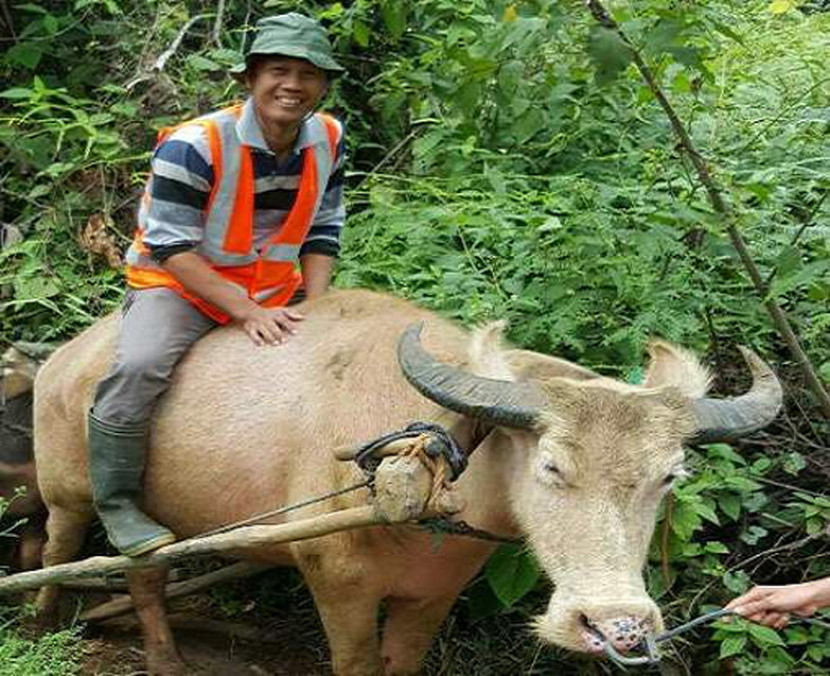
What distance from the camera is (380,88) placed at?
22.6 ft

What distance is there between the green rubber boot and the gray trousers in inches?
2.1

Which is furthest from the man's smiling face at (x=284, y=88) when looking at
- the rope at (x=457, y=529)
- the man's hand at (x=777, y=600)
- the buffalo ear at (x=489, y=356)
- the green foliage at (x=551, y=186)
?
the man's hand at (x=777, y=600)

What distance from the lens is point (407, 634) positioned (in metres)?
4.78

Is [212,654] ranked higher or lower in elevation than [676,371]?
lower

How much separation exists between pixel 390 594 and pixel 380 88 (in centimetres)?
327

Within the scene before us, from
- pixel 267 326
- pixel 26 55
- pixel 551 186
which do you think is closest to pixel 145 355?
pixel 267 326

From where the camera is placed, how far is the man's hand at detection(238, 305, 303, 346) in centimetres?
470

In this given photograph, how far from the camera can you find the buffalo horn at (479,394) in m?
3.67

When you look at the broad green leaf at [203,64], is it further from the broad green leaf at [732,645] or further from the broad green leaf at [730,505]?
the broad green leaf at [732,645]

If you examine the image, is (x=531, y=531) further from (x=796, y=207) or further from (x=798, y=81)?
(x=798, y=81)

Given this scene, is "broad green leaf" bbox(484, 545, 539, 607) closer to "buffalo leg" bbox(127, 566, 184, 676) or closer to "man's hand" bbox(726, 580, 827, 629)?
"man's hand" bbox(726, 580, 827, 629)

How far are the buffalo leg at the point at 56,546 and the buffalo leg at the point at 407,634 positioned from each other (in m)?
1.44

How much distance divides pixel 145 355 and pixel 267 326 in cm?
45

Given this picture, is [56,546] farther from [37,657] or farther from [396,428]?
[396,428]
